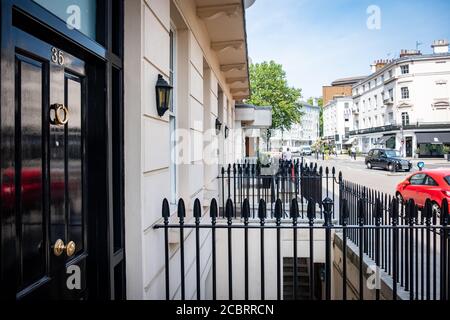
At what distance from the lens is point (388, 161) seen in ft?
79.5

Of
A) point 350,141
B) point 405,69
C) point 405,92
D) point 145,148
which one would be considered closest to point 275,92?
point 405,69

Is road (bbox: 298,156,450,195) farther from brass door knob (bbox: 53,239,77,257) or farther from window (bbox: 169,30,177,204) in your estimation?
brass door knob (bbox: 53,239,77,257)

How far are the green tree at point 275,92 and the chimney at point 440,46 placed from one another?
2047cm

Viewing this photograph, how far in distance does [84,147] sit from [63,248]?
647mm

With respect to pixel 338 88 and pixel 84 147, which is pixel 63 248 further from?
pixel 338 88

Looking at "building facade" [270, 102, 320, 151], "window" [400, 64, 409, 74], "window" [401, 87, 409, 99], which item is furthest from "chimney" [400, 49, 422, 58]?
"building facade" [270, 102, 320, 151]

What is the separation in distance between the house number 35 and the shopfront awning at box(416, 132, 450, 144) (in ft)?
154

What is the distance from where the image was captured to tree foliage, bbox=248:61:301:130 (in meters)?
34.3

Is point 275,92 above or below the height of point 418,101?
below

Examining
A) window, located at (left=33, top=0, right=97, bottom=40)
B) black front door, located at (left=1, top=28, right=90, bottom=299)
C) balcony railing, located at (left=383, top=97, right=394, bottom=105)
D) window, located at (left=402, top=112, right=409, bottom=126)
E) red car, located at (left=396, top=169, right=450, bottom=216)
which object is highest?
balcony railing, located at (left=383, top=97, right=394, bottom=105)

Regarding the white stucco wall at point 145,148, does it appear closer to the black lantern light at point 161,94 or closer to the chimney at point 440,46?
the black lantern light at point 161,94

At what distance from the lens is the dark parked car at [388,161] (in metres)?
23.2

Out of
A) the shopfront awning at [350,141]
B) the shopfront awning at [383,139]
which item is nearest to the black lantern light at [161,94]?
the shopfront awning at [383,139]
